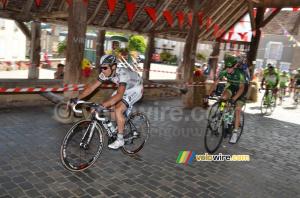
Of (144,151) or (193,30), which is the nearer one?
(144,151)

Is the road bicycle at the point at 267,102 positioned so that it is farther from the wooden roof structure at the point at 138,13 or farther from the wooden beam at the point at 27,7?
the wooden beam at the point at 27,7

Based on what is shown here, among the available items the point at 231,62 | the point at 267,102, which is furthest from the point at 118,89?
the point at 267,102

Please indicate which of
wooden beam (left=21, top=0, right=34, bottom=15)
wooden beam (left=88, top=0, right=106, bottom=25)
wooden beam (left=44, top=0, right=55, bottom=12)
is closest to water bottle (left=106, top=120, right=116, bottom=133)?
wooden beam (left=21, top=0, right=34, bottom=15)

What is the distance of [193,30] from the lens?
425 inches

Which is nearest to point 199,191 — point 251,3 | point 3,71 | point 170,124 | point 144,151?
point 144,151

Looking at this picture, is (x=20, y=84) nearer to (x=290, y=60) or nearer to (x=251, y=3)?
(x=251, y=3)

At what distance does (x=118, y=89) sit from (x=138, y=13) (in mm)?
8478

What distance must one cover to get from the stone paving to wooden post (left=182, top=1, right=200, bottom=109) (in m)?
3.11

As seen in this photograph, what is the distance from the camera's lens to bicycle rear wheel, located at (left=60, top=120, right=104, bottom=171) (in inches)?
181

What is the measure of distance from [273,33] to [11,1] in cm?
3730

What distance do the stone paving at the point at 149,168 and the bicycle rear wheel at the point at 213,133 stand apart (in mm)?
257

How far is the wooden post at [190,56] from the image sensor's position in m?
10.8

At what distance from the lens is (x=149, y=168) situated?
525cm

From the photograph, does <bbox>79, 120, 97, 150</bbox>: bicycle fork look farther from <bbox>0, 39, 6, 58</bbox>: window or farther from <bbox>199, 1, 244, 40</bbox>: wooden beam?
<bbox>0, 39, 6, 58</bbox>: window
